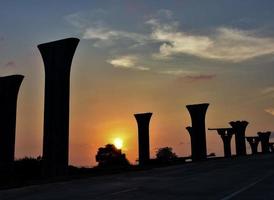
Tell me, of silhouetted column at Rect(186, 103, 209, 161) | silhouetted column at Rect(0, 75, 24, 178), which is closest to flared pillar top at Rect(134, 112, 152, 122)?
silhouetted column at Rect(186, 103, 209, 161)

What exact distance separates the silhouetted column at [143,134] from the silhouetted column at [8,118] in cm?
2311

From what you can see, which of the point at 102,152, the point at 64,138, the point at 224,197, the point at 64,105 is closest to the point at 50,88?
the point at 64,105

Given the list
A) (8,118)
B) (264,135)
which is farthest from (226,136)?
(8,118)

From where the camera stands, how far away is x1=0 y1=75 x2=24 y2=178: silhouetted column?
3108cm

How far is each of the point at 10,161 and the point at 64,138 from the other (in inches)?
266

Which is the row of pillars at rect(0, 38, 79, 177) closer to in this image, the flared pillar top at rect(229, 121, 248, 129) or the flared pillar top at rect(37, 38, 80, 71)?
the flared pillar top at rect(37, 38, 80, 71)

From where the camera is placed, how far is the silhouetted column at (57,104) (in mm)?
26547

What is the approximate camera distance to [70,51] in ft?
90.0

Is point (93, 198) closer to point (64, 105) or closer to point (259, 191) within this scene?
point (259, 191)

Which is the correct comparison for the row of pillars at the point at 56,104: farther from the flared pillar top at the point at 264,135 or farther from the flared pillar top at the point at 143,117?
the flared pillar top at the point at 264,135

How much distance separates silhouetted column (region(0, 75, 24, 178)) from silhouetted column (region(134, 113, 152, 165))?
2311cm

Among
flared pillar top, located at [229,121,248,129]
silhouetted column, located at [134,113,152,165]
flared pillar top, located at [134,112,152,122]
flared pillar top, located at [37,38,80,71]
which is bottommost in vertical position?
silhouetted column, located at [134,113,152,165]

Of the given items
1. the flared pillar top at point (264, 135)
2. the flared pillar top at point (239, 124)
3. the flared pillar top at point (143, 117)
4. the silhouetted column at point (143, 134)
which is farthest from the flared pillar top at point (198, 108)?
the flared pillar top at point (264, 135)

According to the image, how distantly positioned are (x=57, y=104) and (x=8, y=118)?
6.68m
